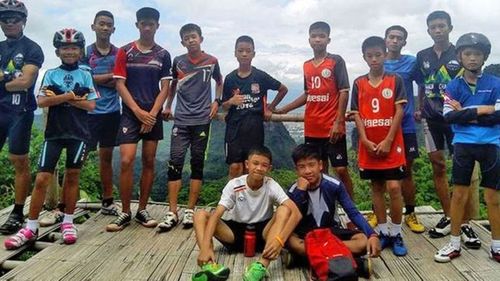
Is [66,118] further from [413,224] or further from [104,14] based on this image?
[413,224]

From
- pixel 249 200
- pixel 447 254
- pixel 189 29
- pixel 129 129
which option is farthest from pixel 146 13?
pixel 447 254

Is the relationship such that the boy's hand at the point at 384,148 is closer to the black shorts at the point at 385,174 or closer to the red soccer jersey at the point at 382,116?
the red soccer jersey at the point at 382,116

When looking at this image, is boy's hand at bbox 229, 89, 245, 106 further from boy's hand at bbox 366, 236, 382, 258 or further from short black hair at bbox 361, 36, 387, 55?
boy's hand at bbox 366, 236, 382, 258

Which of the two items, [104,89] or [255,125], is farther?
[104,89]

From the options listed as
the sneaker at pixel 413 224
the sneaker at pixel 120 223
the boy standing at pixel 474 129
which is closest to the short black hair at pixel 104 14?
the sneaker at pixel 120 223

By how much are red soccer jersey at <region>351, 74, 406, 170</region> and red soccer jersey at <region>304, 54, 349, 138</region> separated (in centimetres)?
42

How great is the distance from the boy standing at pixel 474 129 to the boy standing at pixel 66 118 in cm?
335

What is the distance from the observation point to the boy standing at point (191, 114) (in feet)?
17.2

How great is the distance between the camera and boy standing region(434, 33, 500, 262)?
Result: 407 centimetres

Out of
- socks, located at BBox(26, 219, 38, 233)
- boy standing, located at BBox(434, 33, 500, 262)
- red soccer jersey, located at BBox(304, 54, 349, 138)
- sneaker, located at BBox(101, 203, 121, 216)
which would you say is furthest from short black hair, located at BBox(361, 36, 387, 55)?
socks, located at BBox(26, 219, 38, 233)

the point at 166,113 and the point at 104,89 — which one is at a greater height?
the point at 104,89

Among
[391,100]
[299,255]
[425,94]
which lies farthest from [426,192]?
[299,255]

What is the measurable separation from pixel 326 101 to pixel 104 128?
2.44 metres

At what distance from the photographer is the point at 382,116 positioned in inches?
179
